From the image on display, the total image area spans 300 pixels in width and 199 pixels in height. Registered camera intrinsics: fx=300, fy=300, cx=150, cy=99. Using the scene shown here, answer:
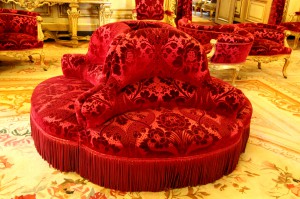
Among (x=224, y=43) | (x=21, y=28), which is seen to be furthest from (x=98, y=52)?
(x=21, y=28)

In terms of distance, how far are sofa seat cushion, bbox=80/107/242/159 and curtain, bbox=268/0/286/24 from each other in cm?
579

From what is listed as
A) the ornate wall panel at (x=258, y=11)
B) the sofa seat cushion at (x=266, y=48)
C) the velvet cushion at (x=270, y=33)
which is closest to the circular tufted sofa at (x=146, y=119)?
the sofa seat cushion at (x=266, y=48)

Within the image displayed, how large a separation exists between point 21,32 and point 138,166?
3.45 metres

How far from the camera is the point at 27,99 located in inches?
137

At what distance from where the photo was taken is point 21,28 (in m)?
4.45

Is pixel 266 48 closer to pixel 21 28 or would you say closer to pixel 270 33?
pixel 270 33

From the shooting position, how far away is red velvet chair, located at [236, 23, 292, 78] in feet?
14.8

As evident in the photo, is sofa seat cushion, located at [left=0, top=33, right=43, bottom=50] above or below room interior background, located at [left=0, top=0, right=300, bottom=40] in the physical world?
below

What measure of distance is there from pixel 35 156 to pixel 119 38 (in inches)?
45.8

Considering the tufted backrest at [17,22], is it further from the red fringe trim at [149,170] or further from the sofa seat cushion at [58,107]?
the red fringe trim at [149,170]

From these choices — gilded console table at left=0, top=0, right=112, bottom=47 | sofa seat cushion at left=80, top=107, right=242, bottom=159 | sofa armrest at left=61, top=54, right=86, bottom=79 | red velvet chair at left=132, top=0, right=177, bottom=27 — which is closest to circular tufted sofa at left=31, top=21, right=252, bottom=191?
sofa seat cushion at left=80, top=107, right=242, bottom=159

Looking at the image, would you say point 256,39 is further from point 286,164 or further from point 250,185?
point 250,185

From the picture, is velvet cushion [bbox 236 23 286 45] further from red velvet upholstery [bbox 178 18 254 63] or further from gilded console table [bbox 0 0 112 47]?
gilded console table [bbox 0 0 112 47]

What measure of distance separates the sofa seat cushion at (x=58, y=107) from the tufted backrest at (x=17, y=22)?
2.10 meters
